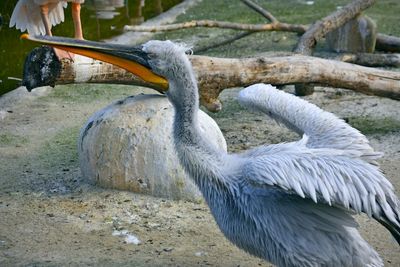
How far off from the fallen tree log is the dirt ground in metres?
0.42

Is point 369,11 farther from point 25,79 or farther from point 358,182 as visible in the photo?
point 358,182

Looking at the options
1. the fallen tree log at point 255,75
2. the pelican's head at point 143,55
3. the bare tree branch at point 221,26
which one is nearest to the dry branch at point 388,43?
the bare tree branch at point 221,26

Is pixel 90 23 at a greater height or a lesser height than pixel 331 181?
lesser

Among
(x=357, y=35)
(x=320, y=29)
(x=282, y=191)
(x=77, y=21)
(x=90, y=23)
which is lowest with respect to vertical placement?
(x=90, y=23)

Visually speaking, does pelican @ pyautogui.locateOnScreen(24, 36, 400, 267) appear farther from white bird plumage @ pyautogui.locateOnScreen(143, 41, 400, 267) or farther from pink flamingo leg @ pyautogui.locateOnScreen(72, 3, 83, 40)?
pink flamingo leg @ pyautogui.locateOnScreen(72, 3, 83, 40)

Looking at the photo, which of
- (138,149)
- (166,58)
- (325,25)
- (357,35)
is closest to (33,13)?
(138,149)

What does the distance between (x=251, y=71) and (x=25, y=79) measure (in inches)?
64.0

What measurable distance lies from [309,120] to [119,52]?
40.1 inches

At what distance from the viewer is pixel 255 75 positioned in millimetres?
5742

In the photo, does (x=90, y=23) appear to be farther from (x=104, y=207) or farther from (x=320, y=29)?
(x=104, y=207)

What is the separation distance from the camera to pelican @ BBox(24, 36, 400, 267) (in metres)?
3.30

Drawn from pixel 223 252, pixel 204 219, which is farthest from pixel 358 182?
pixel 204 219

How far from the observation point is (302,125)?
3.97 meters

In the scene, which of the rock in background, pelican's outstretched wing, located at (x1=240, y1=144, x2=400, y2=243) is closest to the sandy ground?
pelican's outstretched wing, located at (x1=240, y1=144, x2=400, y2=243)
